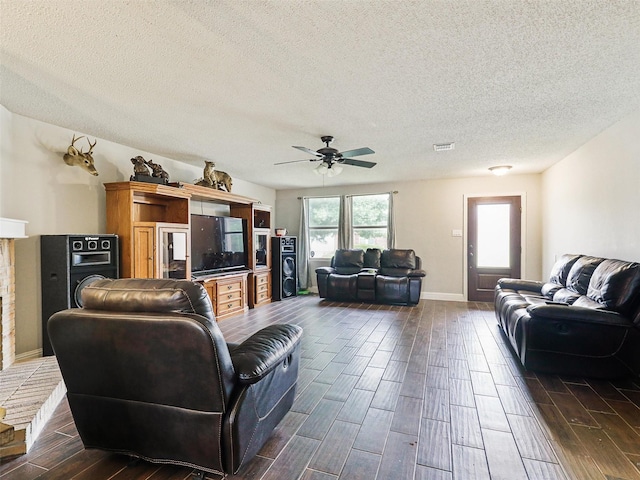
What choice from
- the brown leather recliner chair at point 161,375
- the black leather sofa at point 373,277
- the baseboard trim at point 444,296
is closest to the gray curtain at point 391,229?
the black leather sofa at point 373,277

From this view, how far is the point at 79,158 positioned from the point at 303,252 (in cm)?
462

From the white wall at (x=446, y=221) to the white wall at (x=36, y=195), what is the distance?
4977mm

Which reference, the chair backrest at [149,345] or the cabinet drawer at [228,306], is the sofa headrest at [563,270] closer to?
the chair backrest at [149,345]

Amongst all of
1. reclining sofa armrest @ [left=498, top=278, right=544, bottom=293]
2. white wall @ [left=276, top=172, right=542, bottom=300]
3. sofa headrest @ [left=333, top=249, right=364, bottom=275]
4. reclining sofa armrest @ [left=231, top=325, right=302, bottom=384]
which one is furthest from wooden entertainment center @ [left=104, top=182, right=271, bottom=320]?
reclining sofa armrest @ [left=498, top=278, right=544, bottom=293]

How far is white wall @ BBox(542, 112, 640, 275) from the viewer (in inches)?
113

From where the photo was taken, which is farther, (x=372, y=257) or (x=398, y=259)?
(x=372, y=257)

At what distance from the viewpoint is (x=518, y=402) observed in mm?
2271

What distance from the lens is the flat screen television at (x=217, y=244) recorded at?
4684 mm

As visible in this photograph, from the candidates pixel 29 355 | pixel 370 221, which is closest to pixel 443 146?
pixel 370 221

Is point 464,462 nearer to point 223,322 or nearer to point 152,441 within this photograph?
point 152,441

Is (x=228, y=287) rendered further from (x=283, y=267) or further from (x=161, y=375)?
(x=161, y=375)

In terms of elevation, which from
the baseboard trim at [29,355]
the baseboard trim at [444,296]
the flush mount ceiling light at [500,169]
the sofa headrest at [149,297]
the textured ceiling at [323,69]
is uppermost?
the textured ceiling at [323,69]

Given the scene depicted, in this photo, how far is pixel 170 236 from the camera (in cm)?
407

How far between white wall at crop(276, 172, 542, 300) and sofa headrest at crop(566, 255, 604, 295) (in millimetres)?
2519
